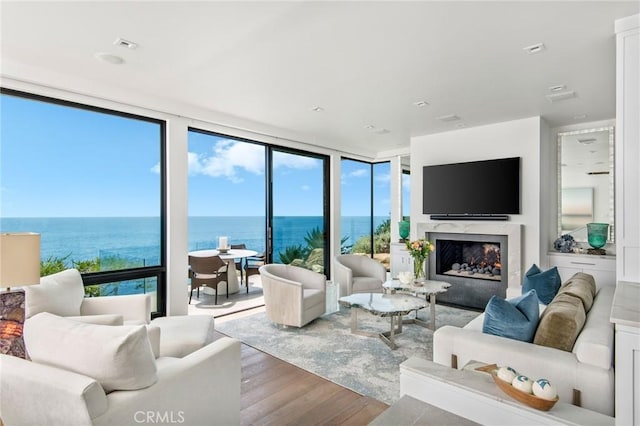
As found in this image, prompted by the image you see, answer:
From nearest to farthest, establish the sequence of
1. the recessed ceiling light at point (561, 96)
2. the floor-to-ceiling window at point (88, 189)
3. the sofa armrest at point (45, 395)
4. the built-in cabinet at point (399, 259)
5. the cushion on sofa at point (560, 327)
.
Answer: the sofa armrest at point (45, 395), the cushion on sofa at point (560, 327), the floor-to-ceiling window at point (88, 189), the recessed ceiling light at point (561, 96), the built-in cabinet at point (399, 259)

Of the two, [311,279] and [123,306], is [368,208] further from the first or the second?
[123,306]

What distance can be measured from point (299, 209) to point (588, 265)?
4.20 m

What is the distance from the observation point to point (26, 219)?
343cm

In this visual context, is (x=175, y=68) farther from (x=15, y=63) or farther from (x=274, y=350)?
(x=274, y=350)

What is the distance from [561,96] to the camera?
3.81 meters

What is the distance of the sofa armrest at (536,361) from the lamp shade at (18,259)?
8.17 ft

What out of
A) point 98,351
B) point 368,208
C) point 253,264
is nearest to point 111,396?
point 98,351

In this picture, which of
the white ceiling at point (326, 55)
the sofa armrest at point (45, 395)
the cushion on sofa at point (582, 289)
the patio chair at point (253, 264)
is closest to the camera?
the sofa armrest at point (45, 395)

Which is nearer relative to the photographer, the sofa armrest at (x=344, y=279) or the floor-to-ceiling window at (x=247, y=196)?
the sofa armrest at (x=344, y=279)

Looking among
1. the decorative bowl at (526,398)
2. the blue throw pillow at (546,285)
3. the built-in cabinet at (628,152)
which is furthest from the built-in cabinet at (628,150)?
the decorative bowl at (526,398)

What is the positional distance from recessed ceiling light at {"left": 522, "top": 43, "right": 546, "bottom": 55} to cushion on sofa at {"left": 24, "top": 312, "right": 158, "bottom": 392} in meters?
3.23

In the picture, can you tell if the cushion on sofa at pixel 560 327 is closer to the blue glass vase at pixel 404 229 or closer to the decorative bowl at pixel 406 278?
the decorative bowl at pixel 406 278

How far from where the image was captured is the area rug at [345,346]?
284cm

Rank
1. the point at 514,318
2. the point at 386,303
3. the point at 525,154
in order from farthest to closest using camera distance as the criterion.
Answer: the point at 525,154 → the point at 386,303 → the point at 514,318
